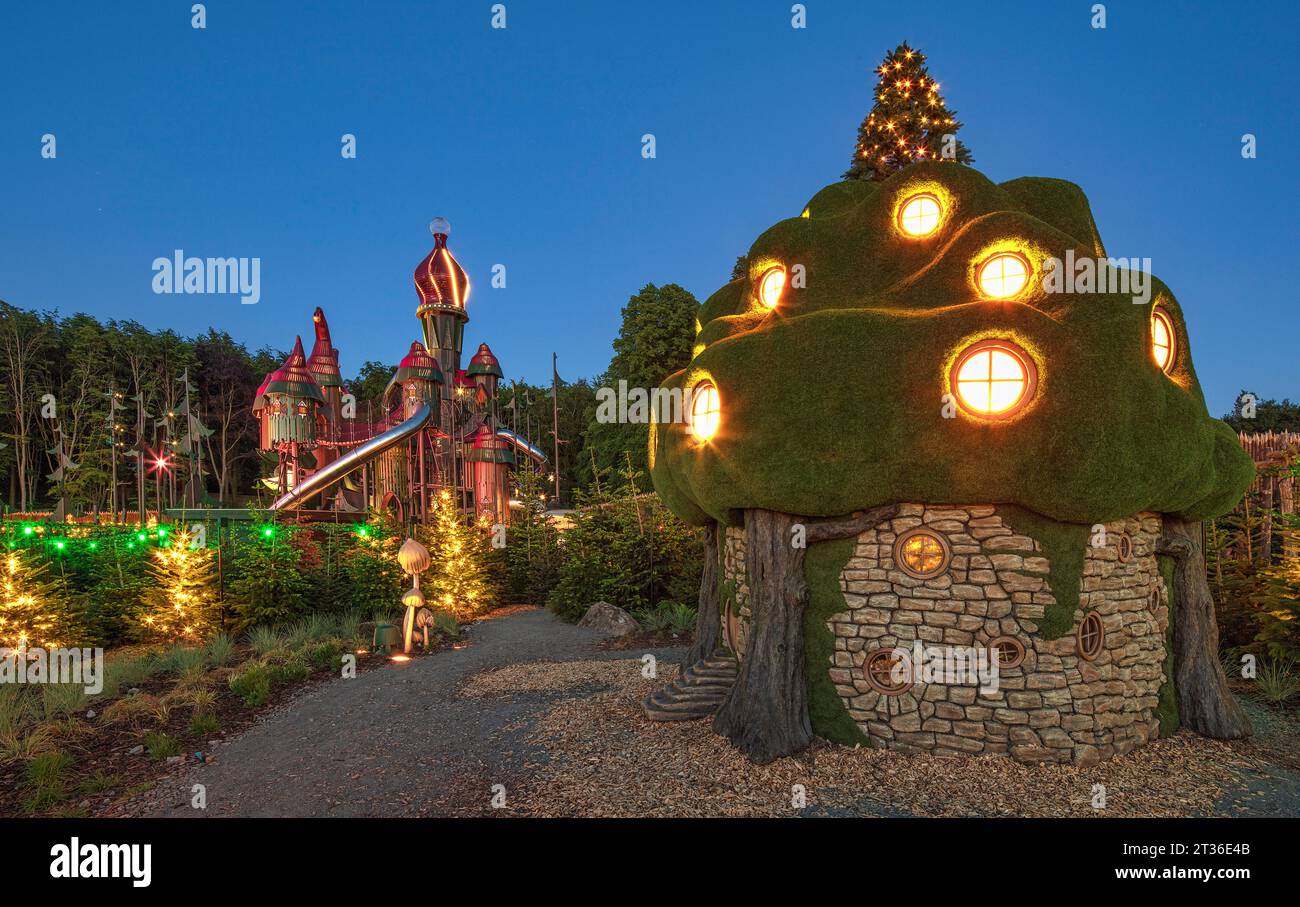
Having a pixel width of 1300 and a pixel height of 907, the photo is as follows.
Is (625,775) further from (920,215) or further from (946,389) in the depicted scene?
(920,215)

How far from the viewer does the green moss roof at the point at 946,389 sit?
5703mm

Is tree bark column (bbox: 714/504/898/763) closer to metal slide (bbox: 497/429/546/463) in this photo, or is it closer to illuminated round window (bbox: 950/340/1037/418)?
illuminated round window (bbox: 950/340/1037/418)

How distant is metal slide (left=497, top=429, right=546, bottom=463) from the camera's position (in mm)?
23198

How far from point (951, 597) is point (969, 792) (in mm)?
1859

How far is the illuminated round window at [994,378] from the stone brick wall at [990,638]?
1105 millimetres

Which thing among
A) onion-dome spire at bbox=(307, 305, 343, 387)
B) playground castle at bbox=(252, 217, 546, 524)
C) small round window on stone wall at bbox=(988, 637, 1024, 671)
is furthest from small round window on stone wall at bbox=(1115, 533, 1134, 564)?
onion-dome spire at bbox=(307, 305, 343, 387)

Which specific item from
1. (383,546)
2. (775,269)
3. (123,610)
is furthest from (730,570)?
(123,610)

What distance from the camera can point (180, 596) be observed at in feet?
37.5

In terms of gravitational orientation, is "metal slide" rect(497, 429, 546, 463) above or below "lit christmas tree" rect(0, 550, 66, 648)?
above

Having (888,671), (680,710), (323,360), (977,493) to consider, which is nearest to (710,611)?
(680,710)

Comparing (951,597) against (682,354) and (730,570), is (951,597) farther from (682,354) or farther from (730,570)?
(682,354)

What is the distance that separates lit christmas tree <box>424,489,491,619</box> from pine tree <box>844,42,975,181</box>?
13820 millimetres

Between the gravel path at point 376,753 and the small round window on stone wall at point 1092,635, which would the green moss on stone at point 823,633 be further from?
the gravel path at point 376,753

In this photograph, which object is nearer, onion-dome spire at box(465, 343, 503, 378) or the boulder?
the boulder
